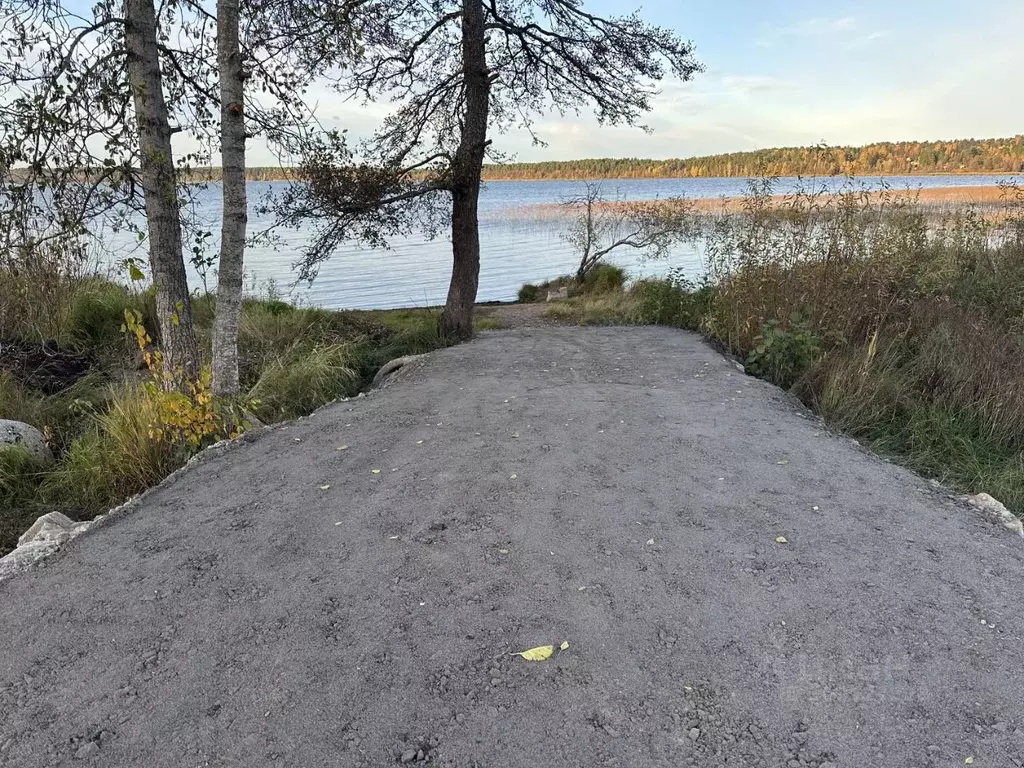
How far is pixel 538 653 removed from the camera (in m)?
2.52

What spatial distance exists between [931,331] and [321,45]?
21.4ft

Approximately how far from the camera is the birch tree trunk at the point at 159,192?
17.3 ft

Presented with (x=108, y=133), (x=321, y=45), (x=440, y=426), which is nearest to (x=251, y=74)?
(x=321, y=45)

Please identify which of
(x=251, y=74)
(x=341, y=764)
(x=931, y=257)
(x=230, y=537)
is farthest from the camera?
(x=931, y=257)

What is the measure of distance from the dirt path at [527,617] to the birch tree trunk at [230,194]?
123cm

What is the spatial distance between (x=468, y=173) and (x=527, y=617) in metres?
7.13

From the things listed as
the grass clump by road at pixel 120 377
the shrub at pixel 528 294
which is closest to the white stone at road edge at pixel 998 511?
the grass clump by road at pixel 120 377

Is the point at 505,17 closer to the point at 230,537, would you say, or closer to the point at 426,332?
the point at 426,332

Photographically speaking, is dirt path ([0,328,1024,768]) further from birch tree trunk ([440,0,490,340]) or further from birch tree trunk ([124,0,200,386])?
birch tree trunk ([440,0,490,340])

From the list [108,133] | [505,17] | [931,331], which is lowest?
[931,331]

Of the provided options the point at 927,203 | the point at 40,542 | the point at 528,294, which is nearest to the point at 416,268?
the point at 528,294

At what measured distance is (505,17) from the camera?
870cm

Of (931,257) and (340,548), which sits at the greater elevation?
(931,257)

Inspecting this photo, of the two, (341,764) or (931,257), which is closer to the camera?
(341,764)
